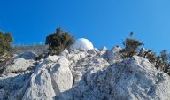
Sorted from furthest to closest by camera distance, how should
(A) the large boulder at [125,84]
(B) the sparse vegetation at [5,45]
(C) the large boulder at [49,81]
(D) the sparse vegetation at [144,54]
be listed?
(B) the sparse vegetation at [5,45] → (D) the sparse vegetation at [144,54] → (C) the large boulder at [49,81] → (A) the large boulder at [125,84]

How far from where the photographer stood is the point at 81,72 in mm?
35625

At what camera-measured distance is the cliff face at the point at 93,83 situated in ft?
89.9

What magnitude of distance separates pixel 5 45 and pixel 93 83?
2697 centimetres

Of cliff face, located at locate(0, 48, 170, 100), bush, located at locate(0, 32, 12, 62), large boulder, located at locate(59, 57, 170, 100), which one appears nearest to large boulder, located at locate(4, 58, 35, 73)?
bush, located at locate(0, 32, 12, 62)

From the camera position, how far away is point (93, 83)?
30.2 m

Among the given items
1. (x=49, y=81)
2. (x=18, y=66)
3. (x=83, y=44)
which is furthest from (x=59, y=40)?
(x=49, y=81)

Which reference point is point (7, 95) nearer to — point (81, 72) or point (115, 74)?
point (81, 72)

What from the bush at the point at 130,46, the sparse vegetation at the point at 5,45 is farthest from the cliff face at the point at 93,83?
the sparse vegetation at the point at 5,45

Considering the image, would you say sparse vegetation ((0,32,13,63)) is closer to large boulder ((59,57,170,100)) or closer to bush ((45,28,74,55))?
bush ((45,28,74,55))

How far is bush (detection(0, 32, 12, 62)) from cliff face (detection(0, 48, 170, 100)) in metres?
16.9

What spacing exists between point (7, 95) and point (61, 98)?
5.19 metres

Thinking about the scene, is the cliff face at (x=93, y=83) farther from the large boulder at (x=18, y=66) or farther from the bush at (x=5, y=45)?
the bush at (x=5, y=45)

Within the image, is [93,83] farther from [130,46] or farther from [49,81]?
[130,46]

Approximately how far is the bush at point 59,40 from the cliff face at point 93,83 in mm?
20510
